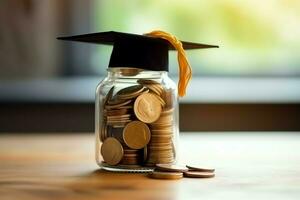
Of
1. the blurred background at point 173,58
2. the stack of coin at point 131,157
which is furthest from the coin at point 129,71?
the blurred background at point 173,58

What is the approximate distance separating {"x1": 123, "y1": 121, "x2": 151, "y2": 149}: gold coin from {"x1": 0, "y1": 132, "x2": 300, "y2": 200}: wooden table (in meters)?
0.04

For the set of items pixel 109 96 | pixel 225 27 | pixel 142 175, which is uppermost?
pixel 225 27

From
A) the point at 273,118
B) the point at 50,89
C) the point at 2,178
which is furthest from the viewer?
the point at 273,118

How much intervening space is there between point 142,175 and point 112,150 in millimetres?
54

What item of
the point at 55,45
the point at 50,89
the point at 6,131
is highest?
the point at 55,45

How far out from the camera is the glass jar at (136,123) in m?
0.76

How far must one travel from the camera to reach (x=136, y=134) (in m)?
0.76

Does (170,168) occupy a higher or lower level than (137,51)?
lower

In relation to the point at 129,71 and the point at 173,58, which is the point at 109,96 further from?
the point at 173,58

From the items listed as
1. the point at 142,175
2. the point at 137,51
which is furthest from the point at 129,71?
the point at 142,175

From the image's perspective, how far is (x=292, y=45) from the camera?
5.53 feet

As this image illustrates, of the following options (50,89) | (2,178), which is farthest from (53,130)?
(2,178)

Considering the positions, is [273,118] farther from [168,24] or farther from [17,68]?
[17,68]

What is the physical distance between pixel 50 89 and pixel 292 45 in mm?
725
